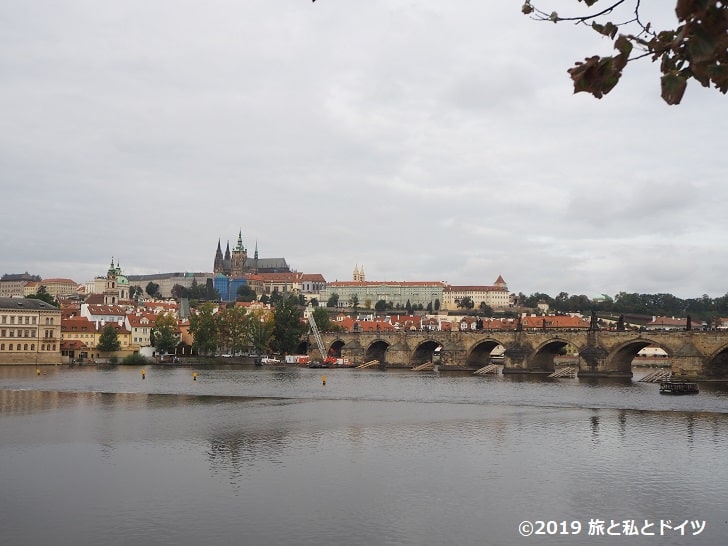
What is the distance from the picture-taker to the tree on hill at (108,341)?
306 feet

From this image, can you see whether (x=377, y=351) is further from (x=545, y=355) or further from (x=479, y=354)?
(x=545, y=355)

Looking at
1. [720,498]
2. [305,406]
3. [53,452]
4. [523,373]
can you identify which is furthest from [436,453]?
[523,373]

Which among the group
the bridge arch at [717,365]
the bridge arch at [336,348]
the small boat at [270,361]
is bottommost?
the small boat at [270,361]

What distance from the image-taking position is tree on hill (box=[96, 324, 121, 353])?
306 ft

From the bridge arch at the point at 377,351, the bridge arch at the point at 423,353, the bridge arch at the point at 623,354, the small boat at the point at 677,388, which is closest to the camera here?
the small boat at the point at 677,388

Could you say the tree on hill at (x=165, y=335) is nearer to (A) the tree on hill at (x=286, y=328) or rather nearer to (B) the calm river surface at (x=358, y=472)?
(A) the tree on hill at (x=286, y=328)

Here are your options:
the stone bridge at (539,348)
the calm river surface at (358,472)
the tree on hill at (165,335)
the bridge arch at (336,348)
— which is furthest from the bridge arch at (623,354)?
the tree on hill at (165,335)

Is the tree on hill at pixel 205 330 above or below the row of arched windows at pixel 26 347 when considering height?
above

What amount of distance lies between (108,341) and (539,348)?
51547mm

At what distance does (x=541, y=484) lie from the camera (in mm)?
22797

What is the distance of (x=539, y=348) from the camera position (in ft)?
266

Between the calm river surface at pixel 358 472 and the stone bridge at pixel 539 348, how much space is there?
18734 millimetres

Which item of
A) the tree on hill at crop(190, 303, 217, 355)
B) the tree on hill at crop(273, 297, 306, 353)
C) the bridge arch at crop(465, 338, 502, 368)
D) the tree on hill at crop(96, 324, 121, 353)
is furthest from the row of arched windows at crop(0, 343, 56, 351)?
the bridge arch at crop(465, 338, 502, 368)

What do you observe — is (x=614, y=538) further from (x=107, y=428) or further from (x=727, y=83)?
(x=107, y=428)
